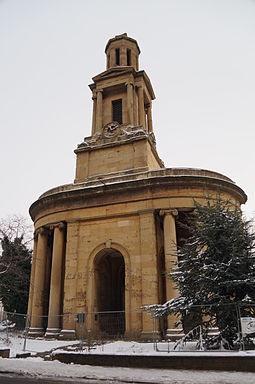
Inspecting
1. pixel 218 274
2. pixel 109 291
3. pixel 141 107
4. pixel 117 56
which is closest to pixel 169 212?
pixel 109 291

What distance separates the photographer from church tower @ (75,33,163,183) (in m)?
25.2

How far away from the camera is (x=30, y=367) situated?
981 centimetres

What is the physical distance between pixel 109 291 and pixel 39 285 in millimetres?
5112

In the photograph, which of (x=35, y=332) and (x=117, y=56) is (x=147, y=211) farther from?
(x=117, y=56)

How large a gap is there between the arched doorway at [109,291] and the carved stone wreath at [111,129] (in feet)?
31.8

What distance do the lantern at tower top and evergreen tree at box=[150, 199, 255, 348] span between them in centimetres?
2317

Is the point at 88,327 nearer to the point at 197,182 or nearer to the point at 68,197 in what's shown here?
the point at 68,197

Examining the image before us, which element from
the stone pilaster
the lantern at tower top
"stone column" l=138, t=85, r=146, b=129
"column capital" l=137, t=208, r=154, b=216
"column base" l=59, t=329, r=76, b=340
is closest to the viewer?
"column base" l=59, t=329, r=76, b=340

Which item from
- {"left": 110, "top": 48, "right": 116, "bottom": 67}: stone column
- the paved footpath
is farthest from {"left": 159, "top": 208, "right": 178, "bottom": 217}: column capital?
{"left": 110, "top": 48, "right": 116, "bottom": 67}: stone column

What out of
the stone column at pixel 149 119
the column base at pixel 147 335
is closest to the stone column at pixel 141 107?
the stone column at pixel 149 119

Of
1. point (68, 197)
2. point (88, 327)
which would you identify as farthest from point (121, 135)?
point (88, 327)

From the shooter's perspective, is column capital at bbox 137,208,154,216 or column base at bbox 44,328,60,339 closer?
column base at bbox 44,328,60,339

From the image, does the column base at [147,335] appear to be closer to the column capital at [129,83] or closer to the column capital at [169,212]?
the column capital at [169,212]

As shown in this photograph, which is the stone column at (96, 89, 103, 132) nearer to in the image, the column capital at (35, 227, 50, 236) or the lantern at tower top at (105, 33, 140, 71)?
the lantern at tower top at (105, 33, 140, 71)
